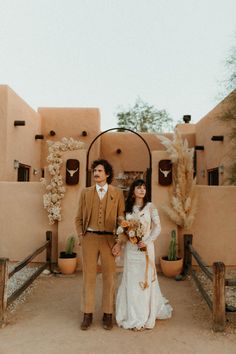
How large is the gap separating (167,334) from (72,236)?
9.84ft

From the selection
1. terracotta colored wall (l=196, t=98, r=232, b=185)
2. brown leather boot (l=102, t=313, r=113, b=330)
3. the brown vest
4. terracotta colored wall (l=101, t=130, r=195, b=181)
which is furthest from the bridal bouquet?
terracotta colored wall (l=101, t=130, r=195, b=181)

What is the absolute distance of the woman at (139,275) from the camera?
361 cm

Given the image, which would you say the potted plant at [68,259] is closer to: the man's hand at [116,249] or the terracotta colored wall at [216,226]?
the terracotta colored wall at [216,226]

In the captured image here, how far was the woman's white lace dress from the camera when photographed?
361 centimetres

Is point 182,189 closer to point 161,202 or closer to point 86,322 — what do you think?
point 161,202

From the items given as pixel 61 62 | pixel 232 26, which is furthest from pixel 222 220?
pixel 61 62

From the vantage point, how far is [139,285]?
12.0 feet

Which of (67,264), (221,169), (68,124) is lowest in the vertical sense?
(67,264)

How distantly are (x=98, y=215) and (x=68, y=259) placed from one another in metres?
2.43

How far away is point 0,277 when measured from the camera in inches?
147

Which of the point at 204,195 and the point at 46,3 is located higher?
the point at 46,3

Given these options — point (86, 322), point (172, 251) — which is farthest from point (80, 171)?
point (86, 322)

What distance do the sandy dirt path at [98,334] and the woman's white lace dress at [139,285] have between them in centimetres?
13

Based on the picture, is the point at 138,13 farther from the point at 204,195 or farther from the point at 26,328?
the point at 26,328
